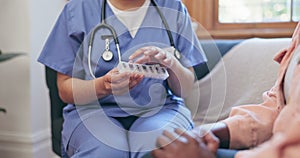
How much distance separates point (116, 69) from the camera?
1156mm

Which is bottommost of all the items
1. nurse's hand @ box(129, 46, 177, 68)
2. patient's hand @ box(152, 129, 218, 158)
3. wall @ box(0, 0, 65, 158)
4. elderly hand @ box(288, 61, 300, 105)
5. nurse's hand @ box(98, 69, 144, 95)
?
wall @ box(0, 0, 65, 158)

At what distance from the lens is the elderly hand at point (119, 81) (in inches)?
44.5

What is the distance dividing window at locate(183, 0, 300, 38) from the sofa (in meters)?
0.41

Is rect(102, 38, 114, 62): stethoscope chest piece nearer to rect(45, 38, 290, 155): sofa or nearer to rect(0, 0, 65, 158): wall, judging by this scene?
rect(45, 38, 290, 155): sofa

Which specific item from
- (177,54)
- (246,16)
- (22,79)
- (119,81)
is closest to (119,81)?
(119,81)

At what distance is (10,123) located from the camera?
77.5 inches

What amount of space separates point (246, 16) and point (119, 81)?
3.78ft

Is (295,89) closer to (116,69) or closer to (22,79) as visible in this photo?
(116,69)

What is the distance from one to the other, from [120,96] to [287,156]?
2.27 ft

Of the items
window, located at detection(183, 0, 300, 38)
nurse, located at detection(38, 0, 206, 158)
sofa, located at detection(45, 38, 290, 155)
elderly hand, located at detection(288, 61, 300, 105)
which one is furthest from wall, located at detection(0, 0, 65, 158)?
elderly hand, located at detection(288, 61, 300, 105)

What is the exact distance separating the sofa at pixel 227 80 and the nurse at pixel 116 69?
19cm

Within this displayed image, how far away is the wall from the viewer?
6.25 feet

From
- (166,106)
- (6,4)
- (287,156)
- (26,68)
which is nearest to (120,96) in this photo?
(166,106)

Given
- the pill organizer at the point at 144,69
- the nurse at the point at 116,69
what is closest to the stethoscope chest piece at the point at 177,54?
the nurse at the point at 116,69
